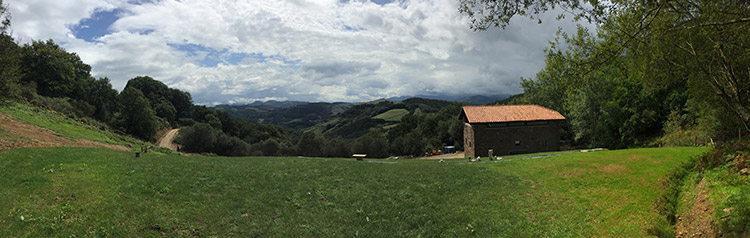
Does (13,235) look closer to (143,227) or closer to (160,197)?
(143,227)

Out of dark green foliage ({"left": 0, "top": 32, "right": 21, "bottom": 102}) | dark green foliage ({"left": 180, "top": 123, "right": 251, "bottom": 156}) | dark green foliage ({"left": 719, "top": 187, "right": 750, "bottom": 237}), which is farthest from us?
dark green foliage ({"left": 180, "top": 123, "right": 251, "bottom": 156})

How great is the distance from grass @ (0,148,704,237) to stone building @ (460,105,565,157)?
2072 centimetres

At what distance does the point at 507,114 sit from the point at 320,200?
109 feet

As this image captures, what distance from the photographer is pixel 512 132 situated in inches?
1585

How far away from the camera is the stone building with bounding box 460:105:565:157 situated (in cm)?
3981

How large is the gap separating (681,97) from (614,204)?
4256 cm

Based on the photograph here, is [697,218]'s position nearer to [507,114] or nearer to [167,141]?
[507,114]

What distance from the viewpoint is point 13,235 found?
870 cm

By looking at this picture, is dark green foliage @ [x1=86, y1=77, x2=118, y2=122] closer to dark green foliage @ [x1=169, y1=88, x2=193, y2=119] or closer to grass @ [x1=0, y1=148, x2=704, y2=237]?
dark green foliage @ [x1=169, y1=88, x2=193, y2=119]

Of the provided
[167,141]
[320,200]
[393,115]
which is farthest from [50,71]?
[393,115]

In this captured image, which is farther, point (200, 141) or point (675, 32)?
point (200, 141)

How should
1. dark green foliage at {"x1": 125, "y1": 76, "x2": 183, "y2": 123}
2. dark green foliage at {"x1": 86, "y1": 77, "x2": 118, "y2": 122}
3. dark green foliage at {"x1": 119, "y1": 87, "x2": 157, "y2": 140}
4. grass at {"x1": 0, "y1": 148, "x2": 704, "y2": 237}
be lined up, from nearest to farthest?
1. grass at {"x1": 0, "y1": 148, "x2": 704, "y2": 237}
2. dark green foliage at {"x1": 119, "y1": 87, "x2": 157, "y2": 140}
3. dark green foliage at {"x1": 86, "y1": 77, "x2": 118, "y2": 122}
4. dark green foliage at {"x1": 125, "y1": 76, "x2": 183, "y2": 123}

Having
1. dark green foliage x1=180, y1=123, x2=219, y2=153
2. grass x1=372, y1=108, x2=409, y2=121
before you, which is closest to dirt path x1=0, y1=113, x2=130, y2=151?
dark green foliage x1=180, y1=123, x2=219, y2=153

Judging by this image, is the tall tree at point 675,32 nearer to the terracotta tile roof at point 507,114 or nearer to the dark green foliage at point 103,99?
the terracotta tile roof at point 507,114
